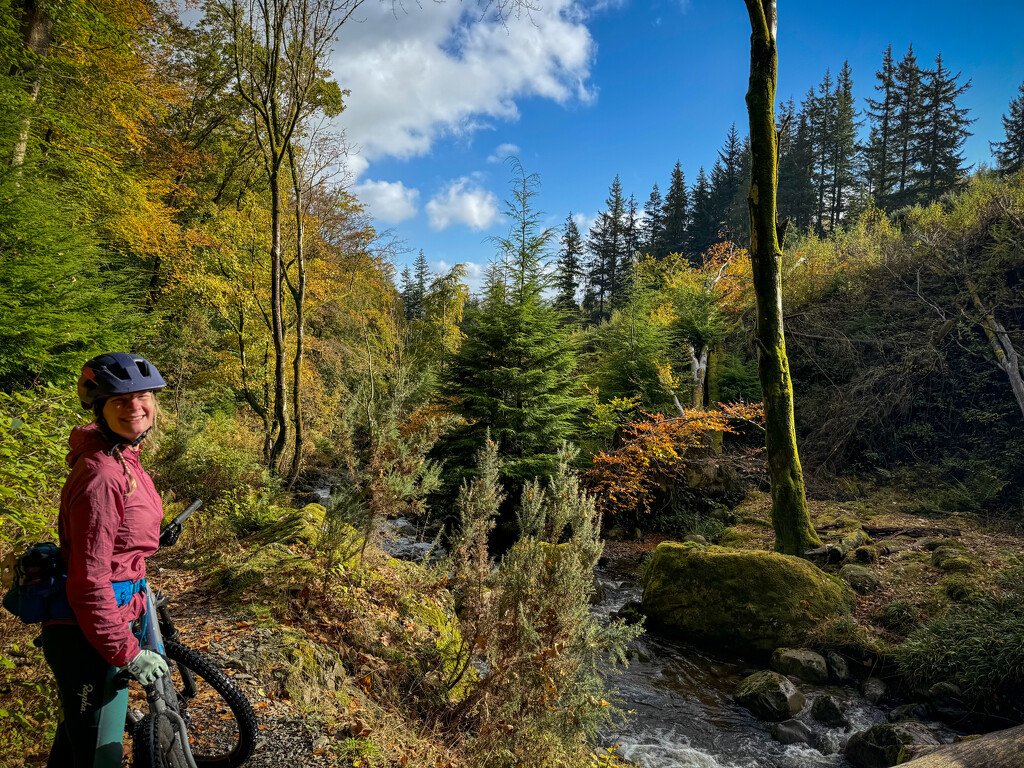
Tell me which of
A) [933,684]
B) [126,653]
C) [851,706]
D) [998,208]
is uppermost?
[998,208]

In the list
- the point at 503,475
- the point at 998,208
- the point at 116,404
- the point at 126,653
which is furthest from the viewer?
the point at 998,208

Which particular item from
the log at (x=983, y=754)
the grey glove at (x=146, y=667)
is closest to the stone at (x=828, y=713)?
the log at (x=983, y=754)

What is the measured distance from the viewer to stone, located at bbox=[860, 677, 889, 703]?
194 inches

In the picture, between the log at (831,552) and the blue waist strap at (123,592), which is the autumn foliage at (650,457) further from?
the blue waist strap at (123,592)

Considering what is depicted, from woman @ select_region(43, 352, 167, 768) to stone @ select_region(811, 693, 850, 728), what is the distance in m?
5.96

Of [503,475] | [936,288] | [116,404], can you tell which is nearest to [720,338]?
[936,288]

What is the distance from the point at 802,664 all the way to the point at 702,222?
44537mm

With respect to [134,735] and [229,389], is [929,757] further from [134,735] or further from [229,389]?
[229,389]

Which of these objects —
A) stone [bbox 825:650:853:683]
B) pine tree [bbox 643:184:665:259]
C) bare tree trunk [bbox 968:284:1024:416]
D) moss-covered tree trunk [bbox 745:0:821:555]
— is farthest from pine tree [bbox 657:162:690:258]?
stone [bbox 825:650:853:683]

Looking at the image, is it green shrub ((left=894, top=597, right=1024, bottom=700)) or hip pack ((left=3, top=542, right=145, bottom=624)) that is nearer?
hip pack ((left=3, top=542, right=145, bottom=624))

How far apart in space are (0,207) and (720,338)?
16979 mm

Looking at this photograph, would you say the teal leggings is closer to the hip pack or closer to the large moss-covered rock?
the hip pack

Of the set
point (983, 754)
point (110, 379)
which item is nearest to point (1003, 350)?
point (983, 754)

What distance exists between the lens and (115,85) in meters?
8.67
